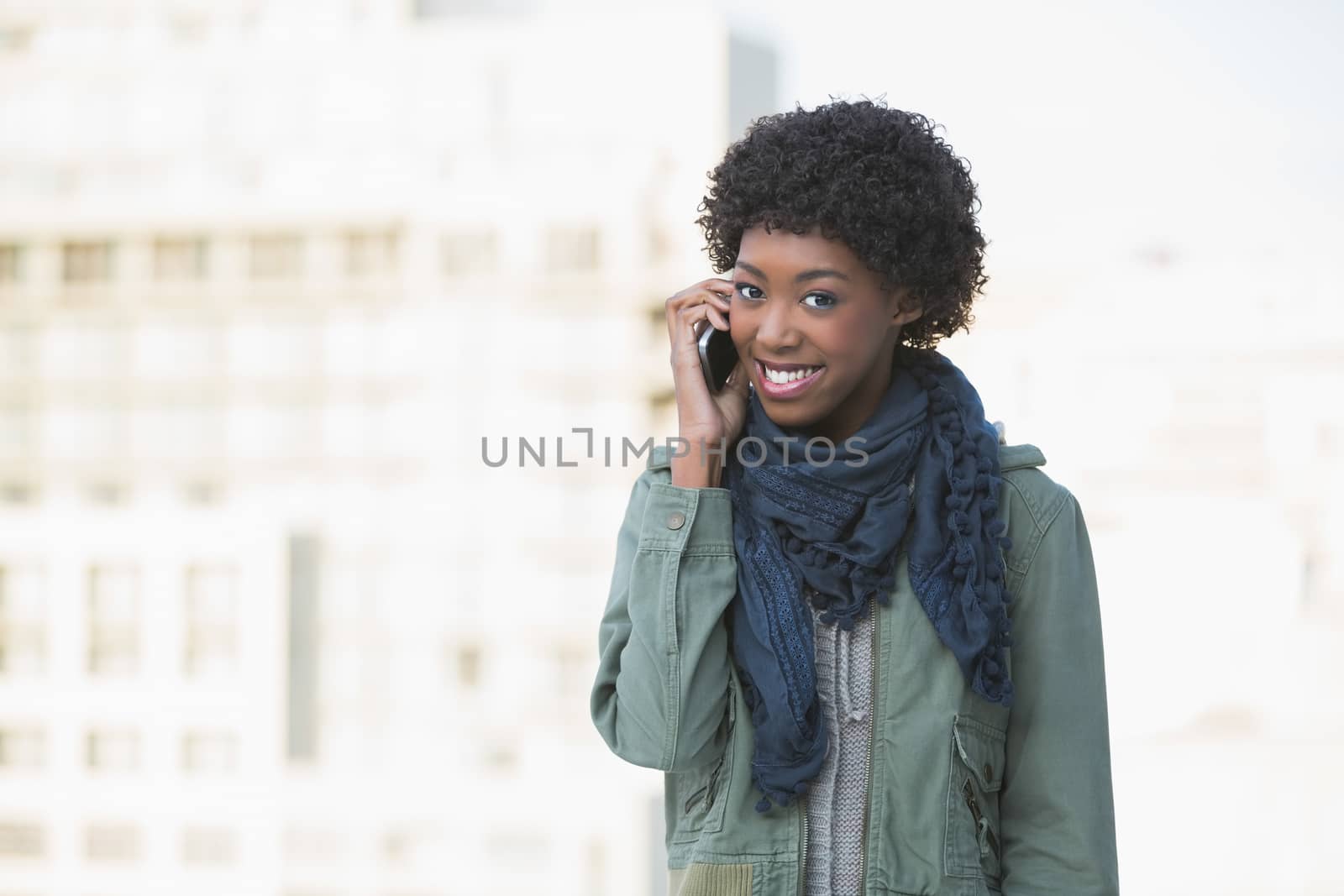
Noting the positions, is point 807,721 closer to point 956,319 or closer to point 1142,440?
point 956,319

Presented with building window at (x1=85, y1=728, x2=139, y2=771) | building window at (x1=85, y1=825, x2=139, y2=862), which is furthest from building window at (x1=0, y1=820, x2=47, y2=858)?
building window at (x1=85, y1=728, x2=139, y2=771)

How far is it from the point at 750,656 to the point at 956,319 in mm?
357

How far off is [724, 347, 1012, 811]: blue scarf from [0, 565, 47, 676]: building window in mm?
20731

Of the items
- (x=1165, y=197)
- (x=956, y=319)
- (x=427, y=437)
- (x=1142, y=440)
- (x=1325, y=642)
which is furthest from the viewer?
(x=427, y=437)

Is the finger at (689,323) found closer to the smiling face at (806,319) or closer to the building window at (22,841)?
the smiling face at (806,319)

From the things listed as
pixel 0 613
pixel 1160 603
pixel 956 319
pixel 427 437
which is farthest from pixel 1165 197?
pixel 0 613

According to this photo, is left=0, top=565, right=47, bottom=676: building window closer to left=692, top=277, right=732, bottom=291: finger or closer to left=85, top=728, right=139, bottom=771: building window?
left=85, top=728, right=139, bottom=771: building window

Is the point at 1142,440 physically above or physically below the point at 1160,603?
above

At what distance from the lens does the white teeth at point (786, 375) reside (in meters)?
0.93

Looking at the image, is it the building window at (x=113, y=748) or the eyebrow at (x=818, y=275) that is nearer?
the eyebrow at (x=818, y=275)

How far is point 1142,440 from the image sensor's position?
11.4m

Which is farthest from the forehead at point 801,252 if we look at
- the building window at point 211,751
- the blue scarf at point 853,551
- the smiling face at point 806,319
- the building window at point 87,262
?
the building window at point 211,751

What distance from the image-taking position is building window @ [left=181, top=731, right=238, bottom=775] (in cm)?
1834

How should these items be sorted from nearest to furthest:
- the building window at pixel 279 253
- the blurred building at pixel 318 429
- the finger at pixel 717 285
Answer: the finger at pixel 717 285
the blurred building at pixel 318 429
the building window at pixel 279 253
